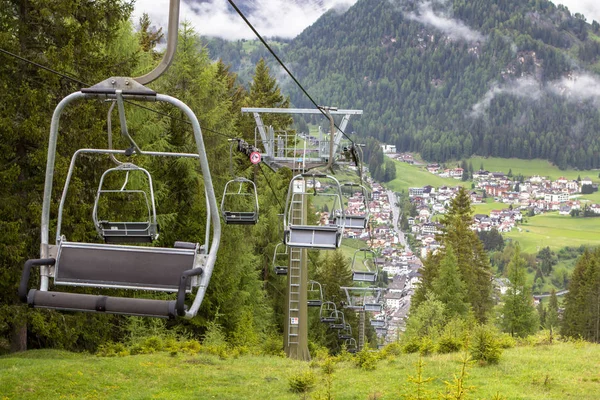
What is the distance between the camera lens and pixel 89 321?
57.6 feet

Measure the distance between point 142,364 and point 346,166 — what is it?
7685 mm

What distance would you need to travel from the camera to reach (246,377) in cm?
1458

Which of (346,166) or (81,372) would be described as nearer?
(81,372)

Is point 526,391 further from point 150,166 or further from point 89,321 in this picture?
point 150,166

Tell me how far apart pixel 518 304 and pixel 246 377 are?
117 feet

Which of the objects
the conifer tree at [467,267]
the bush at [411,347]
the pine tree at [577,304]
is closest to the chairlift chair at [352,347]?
the conifer tree at [467,267]

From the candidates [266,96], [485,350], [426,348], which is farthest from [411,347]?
[266,96]

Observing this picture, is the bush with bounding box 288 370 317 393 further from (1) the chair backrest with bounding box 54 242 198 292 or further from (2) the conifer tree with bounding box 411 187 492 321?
(2) the conifer tree with bounding box 411 187 492 321

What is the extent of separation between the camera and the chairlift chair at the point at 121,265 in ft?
16.9

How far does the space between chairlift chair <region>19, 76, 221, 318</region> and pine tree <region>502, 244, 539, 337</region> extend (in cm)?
4335

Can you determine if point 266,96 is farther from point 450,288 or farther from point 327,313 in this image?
point 450,288

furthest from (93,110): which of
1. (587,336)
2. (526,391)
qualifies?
(587,336)

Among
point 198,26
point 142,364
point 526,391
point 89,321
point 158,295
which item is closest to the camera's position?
point 526,391

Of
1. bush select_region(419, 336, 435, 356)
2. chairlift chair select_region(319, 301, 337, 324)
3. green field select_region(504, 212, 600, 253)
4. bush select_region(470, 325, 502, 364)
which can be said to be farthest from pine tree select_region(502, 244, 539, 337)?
green field select_region(504, 212, 600, 253)
